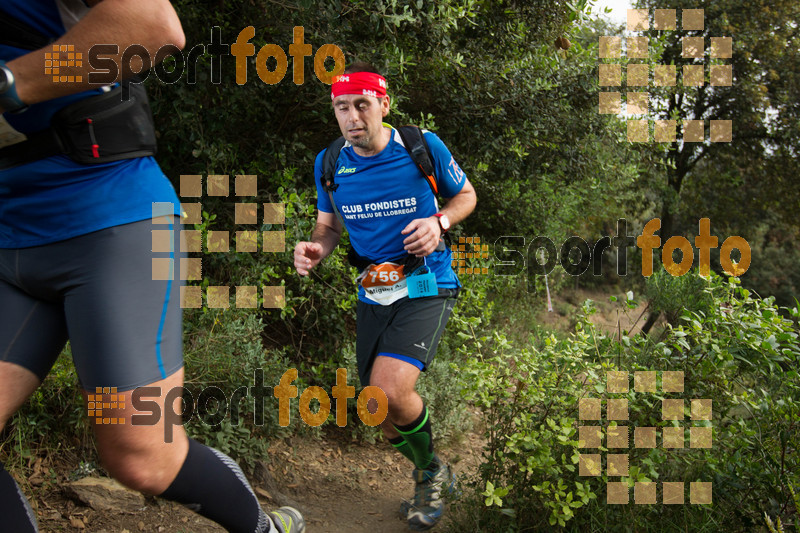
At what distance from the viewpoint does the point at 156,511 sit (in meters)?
3.35

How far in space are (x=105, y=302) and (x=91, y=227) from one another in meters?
0.21

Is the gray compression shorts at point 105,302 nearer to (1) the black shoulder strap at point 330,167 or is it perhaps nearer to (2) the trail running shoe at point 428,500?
(1) the black shoulder strap at point 330,167

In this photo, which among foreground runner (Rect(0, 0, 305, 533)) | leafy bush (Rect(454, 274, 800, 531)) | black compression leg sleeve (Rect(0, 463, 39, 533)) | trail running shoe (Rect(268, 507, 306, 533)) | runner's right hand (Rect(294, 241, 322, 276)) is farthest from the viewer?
runner's right hand (Rect(294, 241, 322, 276))

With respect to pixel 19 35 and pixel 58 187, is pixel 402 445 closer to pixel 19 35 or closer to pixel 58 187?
pixel 58 187

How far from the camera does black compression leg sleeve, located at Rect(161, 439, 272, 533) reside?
1.82 metres

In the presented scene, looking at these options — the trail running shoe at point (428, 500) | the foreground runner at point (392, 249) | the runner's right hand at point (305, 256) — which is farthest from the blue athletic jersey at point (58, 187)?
the trail running shoe at point (428, 500)

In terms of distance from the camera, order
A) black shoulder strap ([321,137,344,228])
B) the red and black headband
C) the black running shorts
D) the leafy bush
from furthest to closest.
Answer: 1. black shoulder strap ([321,137,344,228])
2. the red and black headband
3. the black running shorts
4. the leafy bush

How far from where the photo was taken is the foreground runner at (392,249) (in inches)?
122

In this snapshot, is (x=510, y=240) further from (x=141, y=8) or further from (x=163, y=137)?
(x=141, y=8)

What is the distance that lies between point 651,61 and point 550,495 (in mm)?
6892

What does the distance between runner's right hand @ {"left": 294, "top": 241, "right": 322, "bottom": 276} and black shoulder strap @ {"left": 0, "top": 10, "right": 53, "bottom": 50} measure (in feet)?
5.05

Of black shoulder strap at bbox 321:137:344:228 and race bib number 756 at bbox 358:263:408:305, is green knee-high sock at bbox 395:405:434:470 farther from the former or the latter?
black shoulder strap at bbox 321:137:344:228

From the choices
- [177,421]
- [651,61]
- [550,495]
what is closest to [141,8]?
[177,421]

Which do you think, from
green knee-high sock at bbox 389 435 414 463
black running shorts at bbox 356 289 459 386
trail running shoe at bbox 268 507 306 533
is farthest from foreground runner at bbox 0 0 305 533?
green knee-high sock at bbox 389 435 414 463
